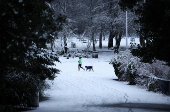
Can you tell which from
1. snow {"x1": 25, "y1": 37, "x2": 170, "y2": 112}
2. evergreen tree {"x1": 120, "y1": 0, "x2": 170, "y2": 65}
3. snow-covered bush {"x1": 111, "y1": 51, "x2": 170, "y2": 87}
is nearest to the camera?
evergreen tree {"x1": 120, "y1": 0, "x2": 170, "y2": 65}

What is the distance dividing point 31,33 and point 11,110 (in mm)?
3058

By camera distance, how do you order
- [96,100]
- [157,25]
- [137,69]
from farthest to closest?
[137,69], [96,100], [157,25]

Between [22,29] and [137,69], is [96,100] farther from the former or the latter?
[22,29]

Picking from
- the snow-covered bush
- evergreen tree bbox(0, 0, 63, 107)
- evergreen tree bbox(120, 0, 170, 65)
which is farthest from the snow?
evergreen tree bbox(0, 0, 63, 107)

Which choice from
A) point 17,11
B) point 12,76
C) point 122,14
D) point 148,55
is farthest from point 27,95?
point 122,14

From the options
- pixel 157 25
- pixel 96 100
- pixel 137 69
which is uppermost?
pixel 157 25

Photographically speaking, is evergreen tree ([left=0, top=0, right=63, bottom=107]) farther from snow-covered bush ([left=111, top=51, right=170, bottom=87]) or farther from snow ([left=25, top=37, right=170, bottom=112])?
snow-covered bush ([left=111, top=51, right=170, bottom=87])

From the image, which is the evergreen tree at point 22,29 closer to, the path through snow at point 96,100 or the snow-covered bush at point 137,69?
the path through snow at point 96,100

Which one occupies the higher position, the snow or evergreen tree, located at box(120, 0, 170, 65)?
evergreen tree, located at box(120, 0, 170, 65)

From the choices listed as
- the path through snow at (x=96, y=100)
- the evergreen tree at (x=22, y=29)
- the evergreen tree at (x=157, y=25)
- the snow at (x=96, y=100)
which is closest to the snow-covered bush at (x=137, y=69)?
the snow at (x=96, y=100)

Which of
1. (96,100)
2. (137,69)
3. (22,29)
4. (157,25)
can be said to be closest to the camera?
(22,29)

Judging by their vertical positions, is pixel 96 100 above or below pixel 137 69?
below

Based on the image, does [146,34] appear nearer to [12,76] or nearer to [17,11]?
[12,76]

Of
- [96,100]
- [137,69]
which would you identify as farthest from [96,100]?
[137,69]
